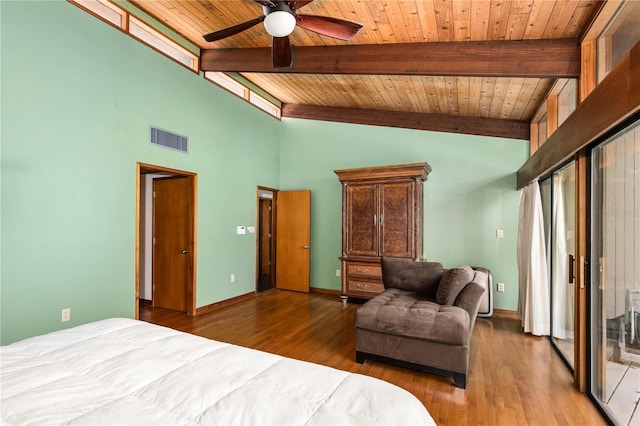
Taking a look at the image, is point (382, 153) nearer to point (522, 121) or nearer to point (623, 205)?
point (522, 121)

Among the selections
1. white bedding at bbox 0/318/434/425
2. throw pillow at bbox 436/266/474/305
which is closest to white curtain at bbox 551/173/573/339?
throw pillow at bbox 436/266/474/305

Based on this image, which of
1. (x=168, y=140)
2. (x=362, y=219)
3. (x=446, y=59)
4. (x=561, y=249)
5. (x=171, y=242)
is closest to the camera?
(x=446, y=59)

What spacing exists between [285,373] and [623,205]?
2441 millimetres

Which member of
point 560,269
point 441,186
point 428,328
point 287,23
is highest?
point 287,23

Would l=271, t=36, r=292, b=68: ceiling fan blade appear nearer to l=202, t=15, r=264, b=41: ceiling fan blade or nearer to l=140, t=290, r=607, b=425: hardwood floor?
l=202, t=15, r=264, b=41: ceiling fan blade

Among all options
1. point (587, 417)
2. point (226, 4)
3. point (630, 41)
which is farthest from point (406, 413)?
point (226, 4)

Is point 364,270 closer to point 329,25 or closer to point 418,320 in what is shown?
point 418,320

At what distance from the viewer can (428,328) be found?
276 cm

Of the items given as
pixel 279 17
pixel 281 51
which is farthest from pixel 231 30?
pixel 279 17

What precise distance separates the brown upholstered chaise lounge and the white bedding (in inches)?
63.3

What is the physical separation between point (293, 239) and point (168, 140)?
295 cm

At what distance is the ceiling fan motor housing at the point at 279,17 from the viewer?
2.33m

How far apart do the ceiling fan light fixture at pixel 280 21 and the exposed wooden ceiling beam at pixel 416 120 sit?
3454 millimetres

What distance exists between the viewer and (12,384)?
1.25 metres
